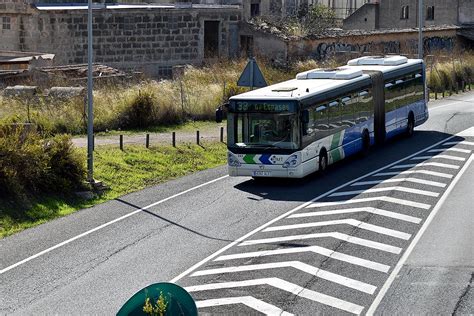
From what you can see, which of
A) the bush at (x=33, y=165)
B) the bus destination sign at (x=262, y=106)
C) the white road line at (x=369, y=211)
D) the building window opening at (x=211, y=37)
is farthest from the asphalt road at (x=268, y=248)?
the building window opening at (x=211, y=37)

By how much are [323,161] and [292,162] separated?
7.27 feet

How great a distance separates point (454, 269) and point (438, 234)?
328 cm

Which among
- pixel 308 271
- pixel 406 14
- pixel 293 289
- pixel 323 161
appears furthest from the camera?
pixel 406 14

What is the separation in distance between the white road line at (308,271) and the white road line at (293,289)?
0.82m

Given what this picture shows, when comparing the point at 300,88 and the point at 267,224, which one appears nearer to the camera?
the point at 267,224

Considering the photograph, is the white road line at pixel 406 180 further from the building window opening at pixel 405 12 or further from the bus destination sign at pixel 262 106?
the building window opening at pixel 405 12

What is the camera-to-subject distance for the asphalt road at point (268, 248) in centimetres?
1911

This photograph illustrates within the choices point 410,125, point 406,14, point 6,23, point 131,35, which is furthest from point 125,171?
point 406,14

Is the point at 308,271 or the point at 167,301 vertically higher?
the point at 167,301

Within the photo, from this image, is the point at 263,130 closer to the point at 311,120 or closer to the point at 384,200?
the point at 311,120

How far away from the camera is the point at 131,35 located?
55406mm

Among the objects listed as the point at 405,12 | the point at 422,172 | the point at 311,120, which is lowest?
the point at 422,172

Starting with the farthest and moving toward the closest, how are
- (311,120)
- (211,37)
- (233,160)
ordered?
(211,37)
(311,120)
(233,160)

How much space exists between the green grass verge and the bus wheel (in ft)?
13.5
